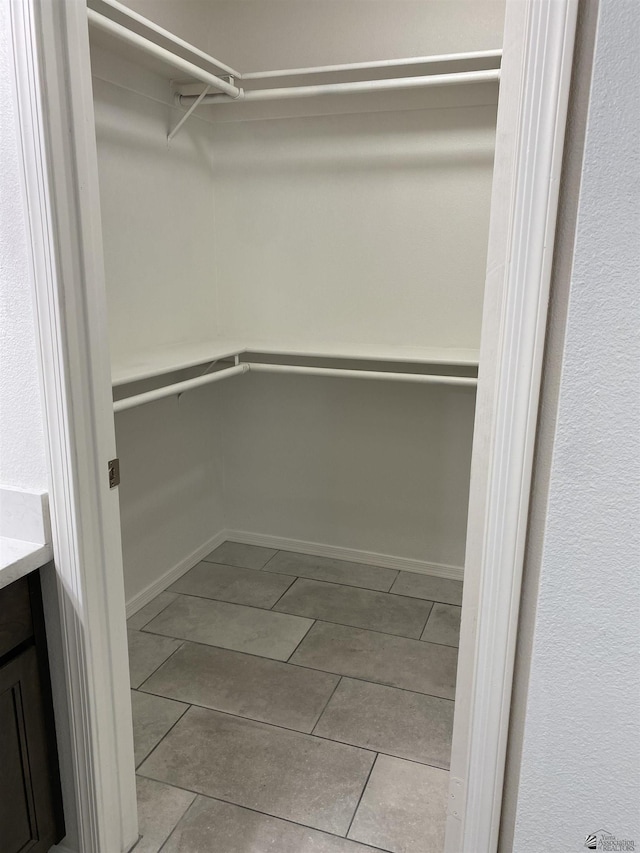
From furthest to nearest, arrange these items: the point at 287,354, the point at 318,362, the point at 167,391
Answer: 1. the point at 318,362
2. the point at 287,354
3. the point at 167,391

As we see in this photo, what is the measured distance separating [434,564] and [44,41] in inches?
95.8

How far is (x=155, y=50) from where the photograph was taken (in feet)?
Result: 6.58

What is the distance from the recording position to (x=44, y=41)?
1110 mm

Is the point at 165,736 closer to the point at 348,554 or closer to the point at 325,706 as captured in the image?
the point at 325,706

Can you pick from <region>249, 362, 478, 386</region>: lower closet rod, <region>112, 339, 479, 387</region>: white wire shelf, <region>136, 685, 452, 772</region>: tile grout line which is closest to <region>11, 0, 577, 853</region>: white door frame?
<region>136, 685, 452, 772</region>: tile grout line

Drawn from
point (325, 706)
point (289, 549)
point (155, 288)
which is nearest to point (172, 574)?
point (289, 549)

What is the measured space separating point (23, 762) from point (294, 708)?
3.11ft

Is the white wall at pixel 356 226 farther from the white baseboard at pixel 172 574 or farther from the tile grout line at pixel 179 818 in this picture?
the tile grout line at pixel 179 818

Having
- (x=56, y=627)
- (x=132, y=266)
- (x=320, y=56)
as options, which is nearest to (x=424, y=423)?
(x=132, y=266)

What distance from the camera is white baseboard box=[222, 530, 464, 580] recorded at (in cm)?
294

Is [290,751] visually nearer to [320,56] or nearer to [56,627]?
[56,627]

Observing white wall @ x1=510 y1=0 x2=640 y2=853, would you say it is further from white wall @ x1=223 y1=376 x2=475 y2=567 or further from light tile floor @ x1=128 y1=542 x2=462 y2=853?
white wall @ x1=223 y1=376 x2=475 y2=567

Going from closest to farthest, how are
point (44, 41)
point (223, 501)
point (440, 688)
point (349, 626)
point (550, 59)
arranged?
point (550, 59)
point (44, 41)
point (440, 688)
point (349, 626)
point (223, 501)
